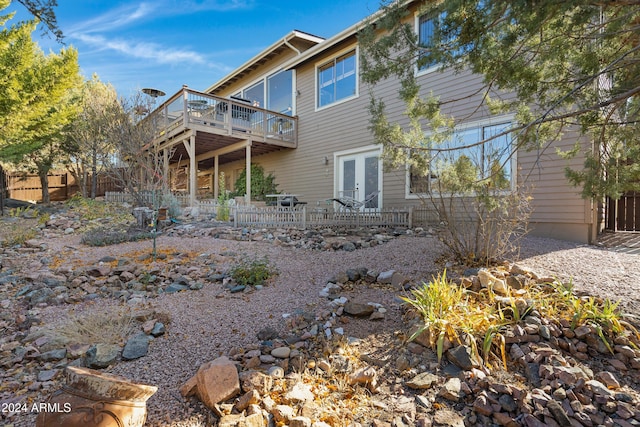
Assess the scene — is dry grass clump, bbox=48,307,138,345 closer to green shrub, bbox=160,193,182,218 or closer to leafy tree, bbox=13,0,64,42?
leafy tree, bbox=13,0,64,42

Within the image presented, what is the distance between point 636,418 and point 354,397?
5.11 ft

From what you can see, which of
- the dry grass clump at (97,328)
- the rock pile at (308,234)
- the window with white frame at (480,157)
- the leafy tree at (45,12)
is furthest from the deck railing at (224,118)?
the dry grass clump at (97,328)

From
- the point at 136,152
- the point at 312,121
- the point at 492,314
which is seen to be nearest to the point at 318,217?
the point at 312,121

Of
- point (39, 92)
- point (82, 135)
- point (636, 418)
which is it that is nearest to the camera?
point (636, 418)

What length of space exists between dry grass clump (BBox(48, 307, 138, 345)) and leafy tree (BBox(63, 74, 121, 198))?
30.6 feet

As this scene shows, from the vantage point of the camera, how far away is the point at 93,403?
1330 millimetres

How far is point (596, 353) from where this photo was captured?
2381 millimetres

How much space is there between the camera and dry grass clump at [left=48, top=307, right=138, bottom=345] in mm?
2475

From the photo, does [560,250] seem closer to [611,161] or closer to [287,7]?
[611,161]

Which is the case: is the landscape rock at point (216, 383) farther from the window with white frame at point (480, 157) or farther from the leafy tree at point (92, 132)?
the leafy tree at point (92, 132)

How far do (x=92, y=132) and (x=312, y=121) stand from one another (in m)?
8.15

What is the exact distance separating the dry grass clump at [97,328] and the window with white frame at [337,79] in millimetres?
8456

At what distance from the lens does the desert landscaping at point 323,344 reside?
188 cm

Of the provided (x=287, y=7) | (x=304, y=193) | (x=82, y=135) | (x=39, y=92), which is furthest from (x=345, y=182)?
(x=82, y=135)
